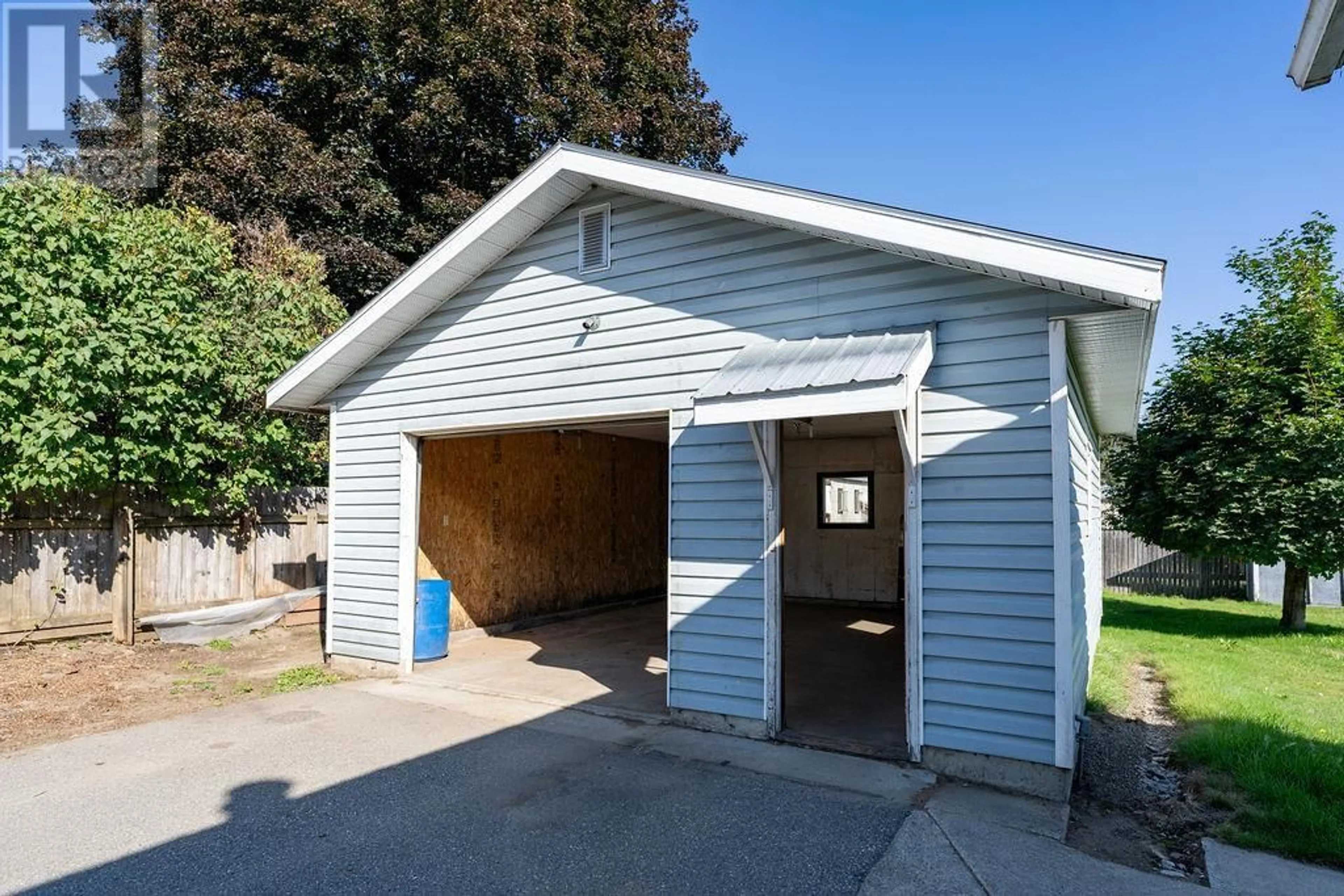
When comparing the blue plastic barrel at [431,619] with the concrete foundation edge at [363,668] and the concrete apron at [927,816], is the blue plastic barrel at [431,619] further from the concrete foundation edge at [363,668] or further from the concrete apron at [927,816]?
the concrete apron at [927,816]

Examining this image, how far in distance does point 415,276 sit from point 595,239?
166 centimetres

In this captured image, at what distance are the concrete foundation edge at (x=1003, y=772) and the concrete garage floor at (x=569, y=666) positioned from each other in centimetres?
217

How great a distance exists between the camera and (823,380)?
422 centimetres

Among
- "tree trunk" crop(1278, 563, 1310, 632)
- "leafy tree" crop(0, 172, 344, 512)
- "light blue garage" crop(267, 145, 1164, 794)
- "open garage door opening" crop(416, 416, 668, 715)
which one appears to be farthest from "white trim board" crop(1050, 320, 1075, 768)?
"tree trunk" crop(1278, 563, 1310, 632)

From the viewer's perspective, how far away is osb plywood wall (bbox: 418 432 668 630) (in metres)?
8.80

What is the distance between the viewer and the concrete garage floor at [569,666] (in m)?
6.25

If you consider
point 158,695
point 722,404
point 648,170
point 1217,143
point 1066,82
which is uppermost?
point 1066,82

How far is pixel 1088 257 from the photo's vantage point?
150 inches

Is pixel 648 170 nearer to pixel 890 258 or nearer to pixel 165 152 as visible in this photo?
pixel 890 258

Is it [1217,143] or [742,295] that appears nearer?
[742,295]

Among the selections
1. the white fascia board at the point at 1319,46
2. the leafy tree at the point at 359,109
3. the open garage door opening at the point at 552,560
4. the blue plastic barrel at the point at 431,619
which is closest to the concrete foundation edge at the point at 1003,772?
the open garage door opening at the point at 552,560

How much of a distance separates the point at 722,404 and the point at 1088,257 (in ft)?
7.03

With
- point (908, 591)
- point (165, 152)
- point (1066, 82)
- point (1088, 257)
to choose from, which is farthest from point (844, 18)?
point (165, 152)

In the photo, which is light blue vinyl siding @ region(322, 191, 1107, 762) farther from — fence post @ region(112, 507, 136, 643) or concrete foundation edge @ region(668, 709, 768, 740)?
fence post @ region(112, 507, 136, 643)
